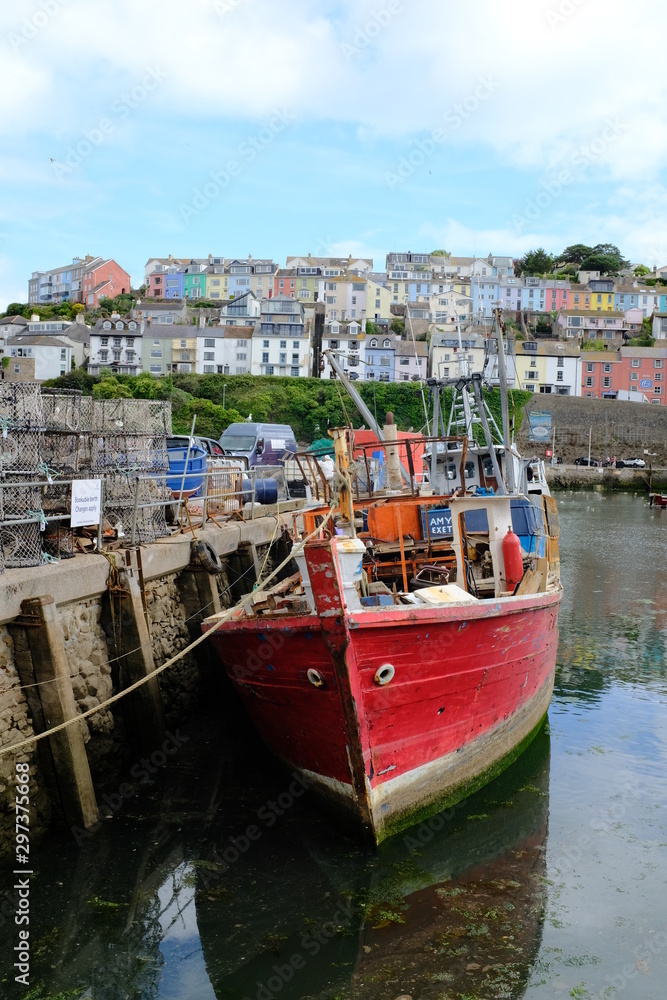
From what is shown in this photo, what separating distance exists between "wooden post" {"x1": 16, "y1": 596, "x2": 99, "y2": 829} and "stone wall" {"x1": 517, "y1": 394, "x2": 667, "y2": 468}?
7456 centimetres

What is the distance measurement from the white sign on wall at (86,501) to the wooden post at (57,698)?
6.16 feet

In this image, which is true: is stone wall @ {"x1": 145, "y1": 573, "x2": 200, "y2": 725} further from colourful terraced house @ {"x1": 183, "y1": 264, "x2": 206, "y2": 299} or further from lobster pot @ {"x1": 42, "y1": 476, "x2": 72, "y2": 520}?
colourful terraced house @ {"x1": 183, "y1": 264, "x2": 206, "y2": 299}

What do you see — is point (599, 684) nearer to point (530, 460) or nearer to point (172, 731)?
point (530, 460)

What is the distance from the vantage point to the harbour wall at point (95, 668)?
7.82 meters

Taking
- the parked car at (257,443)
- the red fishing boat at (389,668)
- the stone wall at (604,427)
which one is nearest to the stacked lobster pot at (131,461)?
the red fishing boat at (389,668)

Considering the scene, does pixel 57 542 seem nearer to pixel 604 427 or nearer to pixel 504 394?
pixel 504 394

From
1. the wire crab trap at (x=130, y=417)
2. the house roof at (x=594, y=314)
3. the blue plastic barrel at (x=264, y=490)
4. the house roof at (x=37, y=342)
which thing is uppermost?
the house roof at (x=594, y=314)

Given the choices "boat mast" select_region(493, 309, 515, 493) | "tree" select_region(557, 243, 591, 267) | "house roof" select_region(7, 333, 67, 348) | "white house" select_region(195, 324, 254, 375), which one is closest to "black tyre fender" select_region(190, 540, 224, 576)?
"boat mast" select_region(493, 309, 515, 493)

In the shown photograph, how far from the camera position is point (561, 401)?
3191 inches

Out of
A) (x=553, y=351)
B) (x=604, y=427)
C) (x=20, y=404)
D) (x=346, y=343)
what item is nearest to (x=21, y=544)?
(x=20, y=404)

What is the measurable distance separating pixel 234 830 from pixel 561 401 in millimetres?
77020

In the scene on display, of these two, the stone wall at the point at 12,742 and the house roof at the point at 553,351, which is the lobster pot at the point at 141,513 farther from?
the house roof at the point at 553,351

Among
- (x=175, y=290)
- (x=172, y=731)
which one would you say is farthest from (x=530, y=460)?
(x=175, y=290)

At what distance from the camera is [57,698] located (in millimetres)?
7840
